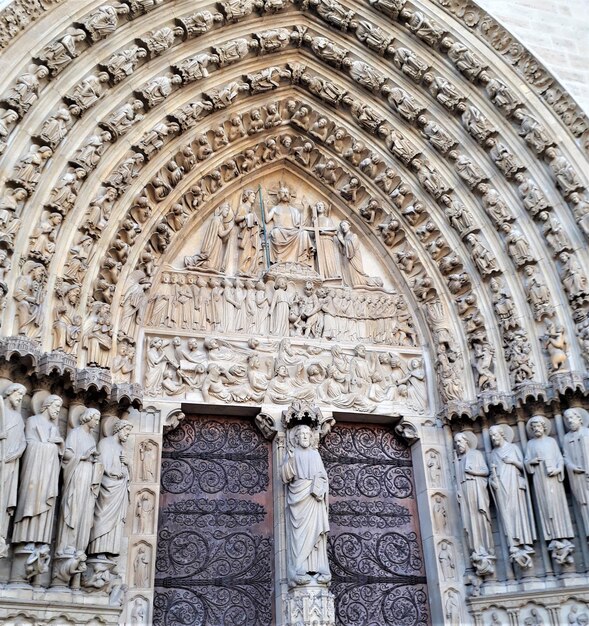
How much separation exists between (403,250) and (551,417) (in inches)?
95.3

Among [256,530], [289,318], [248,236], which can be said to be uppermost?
[248,236]

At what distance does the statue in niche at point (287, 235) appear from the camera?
830 centimetres

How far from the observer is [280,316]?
789 cm

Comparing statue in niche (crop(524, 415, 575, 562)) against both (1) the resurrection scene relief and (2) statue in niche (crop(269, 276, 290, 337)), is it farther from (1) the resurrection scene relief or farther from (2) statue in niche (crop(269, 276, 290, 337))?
(2) statue in niche (crop(269, 276, 290, 337))

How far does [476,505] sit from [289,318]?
2.61 meters

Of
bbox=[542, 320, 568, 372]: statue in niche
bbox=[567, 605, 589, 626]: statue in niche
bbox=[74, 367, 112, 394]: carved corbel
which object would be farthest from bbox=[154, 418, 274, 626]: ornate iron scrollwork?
bbox=[542, 320, 568, 372]: statue in niche

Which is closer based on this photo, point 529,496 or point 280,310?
point 529,496

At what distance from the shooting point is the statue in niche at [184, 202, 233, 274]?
26.1ft

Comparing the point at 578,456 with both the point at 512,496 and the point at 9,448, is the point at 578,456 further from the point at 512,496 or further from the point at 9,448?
the point at 9,448

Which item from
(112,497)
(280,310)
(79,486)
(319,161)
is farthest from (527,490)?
(319,161)

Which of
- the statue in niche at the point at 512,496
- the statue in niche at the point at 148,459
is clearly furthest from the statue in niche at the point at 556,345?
the statue in niche at the point at 148,459

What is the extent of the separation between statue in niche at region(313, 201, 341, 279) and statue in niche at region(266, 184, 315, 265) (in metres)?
0.12

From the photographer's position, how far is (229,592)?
6.82 m

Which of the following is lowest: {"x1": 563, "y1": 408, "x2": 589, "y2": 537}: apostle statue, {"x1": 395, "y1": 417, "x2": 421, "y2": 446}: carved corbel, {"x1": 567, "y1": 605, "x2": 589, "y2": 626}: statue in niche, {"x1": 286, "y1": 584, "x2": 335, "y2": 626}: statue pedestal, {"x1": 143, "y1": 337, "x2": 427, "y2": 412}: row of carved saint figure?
{"x1": 567, "y1": 605, "x2": 589, "y2": 626}: statue in niche
